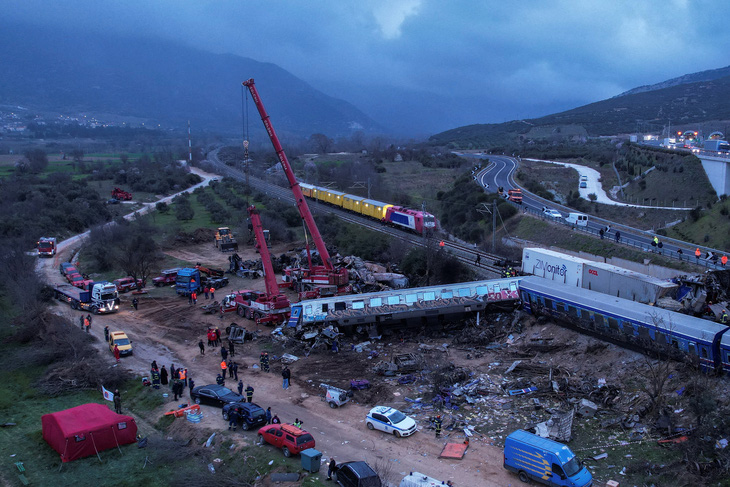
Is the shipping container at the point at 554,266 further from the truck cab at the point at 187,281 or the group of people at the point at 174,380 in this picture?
the truck cab at the point at 187,281

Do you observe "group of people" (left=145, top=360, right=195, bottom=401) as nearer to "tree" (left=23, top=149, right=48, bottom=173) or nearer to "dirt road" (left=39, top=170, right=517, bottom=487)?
"dirt road" (left=39, top=170, right=517, bottom=487)

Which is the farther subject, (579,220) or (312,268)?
(579,220)

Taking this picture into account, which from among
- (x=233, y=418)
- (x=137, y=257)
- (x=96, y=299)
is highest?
(x=137, y=257)

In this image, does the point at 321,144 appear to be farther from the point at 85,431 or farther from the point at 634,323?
the point at 85,431

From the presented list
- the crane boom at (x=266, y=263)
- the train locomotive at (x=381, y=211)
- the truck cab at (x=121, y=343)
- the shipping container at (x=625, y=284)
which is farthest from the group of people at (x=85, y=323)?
the shipping container at (x=625, y=284)

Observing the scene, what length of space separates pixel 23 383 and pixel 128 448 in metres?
9.15

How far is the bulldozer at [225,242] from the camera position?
51.8 meters

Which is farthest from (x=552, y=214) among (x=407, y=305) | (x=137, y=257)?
(x=137, y=257)

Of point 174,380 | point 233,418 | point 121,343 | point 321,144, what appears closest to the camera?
point 233,418

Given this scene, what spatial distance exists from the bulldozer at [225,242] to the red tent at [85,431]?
33.2 metres

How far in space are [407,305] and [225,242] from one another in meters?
28.2

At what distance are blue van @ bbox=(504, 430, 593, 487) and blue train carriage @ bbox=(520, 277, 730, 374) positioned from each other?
7781mm

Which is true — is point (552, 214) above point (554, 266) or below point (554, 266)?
above

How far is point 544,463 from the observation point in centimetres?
1507
